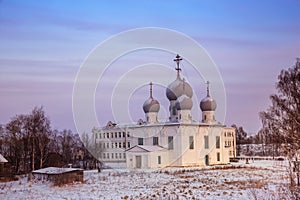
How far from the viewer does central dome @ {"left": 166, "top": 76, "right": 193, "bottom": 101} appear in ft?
140

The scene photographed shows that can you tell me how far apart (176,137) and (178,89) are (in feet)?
17.3

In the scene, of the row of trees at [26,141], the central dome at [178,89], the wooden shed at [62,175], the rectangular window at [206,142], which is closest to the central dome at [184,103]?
the central dome at [178,89]

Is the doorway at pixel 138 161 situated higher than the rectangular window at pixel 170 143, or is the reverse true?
the rectangular window at pixel 170 143

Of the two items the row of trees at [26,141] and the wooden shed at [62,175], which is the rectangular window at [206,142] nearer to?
the row of trees at [26,141]

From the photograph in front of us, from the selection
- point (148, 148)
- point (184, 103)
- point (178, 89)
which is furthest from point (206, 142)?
point (148, 148)

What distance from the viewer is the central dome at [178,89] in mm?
42531

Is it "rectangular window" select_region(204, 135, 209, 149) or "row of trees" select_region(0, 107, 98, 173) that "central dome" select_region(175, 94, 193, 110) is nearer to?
"rectangular window" select_region(204, 135, 209, 149)

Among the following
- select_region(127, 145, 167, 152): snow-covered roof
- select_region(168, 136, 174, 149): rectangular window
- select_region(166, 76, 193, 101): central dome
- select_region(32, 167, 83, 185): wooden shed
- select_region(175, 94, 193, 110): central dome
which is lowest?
select_region(32, 167, 83, 185): wooden shed

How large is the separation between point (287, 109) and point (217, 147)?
1381 centimetres

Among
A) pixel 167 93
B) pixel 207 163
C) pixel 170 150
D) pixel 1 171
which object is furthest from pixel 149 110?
pixel 1 171

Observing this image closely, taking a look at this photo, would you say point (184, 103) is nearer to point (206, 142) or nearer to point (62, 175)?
point (206, 142)

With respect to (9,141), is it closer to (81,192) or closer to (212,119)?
(81,192)

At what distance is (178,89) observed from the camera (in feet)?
139

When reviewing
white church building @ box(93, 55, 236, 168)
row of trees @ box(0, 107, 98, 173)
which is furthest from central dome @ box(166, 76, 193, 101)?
row of trees @ box(0, 107, 98, 173)
